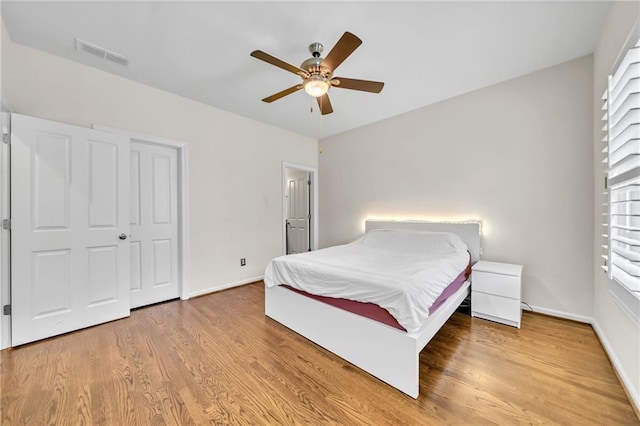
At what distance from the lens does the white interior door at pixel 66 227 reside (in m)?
2.16

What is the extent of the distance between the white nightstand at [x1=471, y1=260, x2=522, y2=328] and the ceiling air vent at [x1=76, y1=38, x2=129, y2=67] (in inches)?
170

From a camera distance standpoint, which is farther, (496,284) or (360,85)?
(496,284)

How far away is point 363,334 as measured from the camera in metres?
1.82

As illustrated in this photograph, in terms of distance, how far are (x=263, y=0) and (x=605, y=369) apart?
12.0ft

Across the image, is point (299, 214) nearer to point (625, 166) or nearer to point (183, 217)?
point (183, 217)

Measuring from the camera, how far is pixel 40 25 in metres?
2.03

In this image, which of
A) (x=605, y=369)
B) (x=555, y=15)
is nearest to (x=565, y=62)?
(x=555, y=15)

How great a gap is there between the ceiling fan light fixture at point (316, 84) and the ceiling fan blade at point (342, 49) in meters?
0.12

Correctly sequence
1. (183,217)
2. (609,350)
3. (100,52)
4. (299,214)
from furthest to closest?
1. (299,214)
2. (183,217)
3. (100,52)
4. (609,350)

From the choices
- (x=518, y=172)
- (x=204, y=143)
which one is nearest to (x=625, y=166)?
(x=518, y=172)

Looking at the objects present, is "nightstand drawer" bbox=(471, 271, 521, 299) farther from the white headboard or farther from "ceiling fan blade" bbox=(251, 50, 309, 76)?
"ceiling fan blade" bbox=(251, 50, 309, 76)

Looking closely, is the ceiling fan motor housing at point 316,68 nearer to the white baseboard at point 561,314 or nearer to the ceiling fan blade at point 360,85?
the ceiling fan blade at point 360,85

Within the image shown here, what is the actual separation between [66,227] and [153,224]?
2.68ft

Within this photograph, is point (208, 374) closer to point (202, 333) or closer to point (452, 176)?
point (202, 333)
